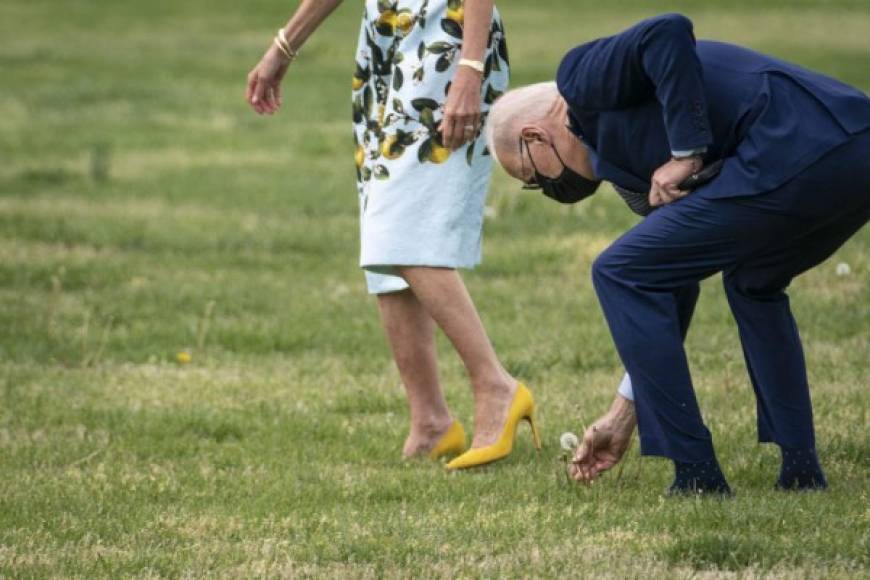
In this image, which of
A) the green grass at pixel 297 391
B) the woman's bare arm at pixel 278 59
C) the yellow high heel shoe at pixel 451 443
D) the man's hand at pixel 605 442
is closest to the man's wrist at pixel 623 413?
the man's hand at pixel 605 442

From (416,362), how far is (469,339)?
350 millimetres

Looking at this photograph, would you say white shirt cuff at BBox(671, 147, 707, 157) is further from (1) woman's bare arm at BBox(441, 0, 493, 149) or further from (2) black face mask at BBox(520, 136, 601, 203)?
(1) woman's bare arm at BBox(441, 0, 493, 149)

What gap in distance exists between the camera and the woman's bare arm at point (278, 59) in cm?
586

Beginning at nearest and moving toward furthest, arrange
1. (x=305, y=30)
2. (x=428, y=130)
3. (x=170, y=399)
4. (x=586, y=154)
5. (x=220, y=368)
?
1. (x=586, y=154)
2. (x=428, y=130)
3. (x=305, y=30)
4. (x=170, y=399)
5. (x=220, y=368)

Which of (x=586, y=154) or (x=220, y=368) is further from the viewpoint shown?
(x=220, y=368)

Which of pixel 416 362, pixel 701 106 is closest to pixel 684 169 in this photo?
pixel 701 106

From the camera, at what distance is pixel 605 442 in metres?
5.06

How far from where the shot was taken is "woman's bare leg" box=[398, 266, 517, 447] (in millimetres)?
5473

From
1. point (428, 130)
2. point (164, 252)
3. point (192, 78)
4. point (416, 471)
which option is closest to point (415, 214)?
point (428, 130)

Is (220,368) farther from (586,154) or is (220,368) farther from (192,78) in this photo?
(192,78)

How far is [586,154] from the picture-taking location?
4711 mm

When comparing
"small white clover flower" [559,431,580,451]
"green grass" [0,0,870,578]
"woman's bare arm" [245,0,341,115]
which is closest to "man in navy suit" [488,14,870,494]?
"green grass" [0,0,870,578]

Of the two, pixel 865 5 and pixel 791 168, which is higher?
pixel 791 168

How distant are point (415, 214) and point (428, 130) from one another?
0.90ft
